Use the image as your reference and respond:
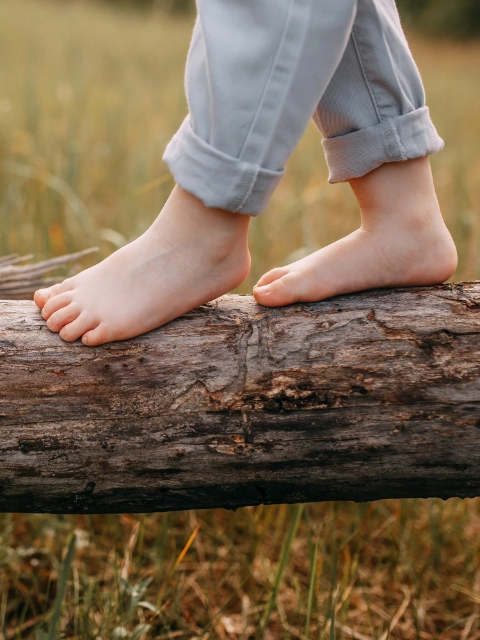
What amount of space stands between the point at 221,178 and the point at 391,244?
279 mm

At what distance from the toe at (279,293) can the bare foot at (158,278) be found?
0.08 meters

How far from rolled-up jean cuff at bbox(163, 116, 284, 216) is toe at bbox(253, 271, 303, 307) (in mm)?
98

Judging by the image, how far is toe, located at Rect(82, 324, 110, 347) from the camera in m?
0.75

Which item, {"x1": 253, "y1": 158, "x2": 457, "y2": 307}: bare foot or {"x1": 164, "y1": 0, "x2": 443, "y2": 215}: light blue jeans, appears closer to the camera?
{"x1": 164, "y1": 0, "x2": 443, "y2": 215}: light blue jeans

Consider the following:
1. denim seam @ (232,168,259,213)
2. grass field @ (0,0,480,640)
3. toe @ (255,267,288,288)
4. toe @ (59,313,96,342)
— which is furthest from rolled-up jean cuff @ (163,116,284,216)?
grass field @ (0,0,480,640)

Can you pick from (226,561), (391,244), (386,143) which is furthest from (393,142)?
(226,561)

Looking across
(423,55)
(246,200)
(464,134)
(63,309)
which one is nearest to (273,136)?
(246,200)

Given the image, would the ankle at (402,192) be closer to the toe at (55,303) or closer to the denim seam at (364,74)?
the denim seam at (364,74)

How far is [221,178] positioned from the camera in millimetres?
754

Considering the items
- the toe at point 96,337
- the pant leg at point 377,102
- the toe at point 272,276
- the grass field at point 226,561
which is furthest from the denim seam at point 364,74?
the grass field at point 226,561

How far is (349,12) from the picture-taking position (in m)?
0.70

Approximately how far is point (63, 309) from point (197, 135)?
0.91 ft

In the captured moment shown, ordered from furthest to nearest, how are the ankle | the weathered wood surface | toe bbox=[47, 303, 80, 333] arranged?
the ankle < toe bbox=[47, 303, 80, 333] < the weathered wood surface

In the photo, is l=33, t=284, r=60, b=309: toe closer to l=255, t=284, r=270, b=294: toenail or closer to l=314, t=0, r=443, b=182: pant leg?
l=255, t=284, r=270, b=294: toenail
